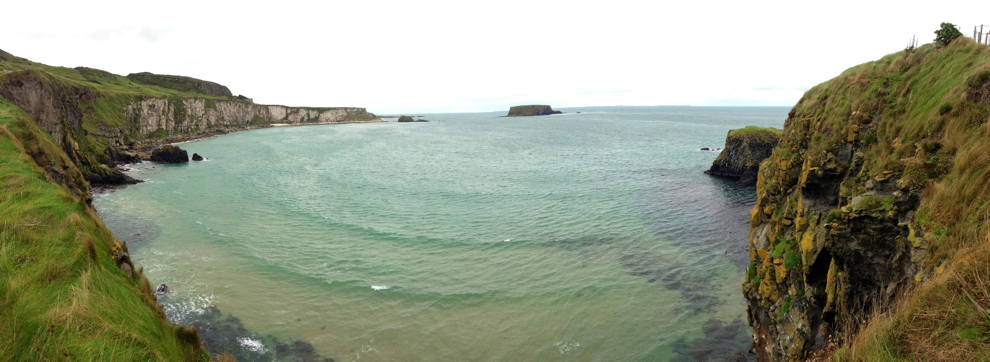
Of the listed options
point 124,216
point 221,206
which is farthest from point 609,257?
point 124,216

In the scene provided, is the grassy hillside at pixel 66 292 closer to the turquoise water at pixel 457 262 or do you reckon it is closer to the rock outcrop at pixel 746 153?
the turquoise water at pixel 457 262

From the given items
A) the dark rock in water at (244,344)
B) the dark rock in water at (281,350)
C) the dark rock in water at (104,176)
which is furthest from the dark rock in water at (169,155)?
the dark rock in water at (281,350)

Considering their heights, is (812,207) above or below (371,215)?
above

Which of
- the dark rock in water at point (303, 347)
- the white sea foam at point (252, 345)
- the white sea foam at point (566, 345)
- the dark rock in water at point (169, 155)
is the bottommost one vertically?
the white sea foam at point (566, 345)

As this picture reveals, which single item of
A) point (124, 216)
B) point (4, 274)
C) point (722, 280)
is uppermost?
point (4, 274)

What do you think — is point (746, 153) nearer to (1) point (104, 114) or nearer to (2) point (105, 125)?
(2) point (105, 125)

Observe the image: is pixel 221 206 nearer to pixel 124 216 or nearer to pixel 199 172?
pixel 124 216

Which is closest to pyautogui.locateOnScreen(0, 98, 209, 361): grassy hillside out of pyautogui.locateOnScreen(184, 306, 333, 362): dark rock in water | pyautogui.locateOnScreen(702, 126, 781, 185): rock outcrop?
pyautogui.locateOnScreen(184, 306, 333, 362): dark rock in water

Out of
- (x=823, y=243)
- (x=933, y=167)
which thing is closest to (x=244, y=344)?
(x=823, y=243)
